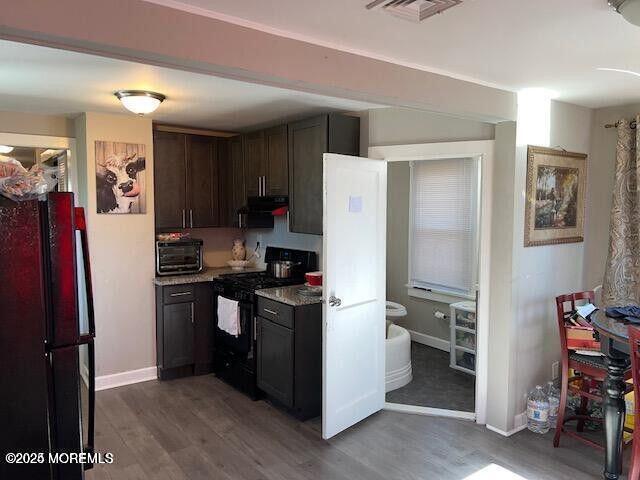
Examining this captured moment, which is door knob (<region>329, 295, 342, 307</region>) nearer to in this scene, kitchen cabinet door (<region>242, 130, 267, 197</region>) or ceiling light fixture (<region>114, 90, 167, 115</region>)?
kitchen cabinet door (<region>242, 130, 267, 197</region>)

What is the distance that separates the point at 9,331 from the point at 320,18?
1545mm

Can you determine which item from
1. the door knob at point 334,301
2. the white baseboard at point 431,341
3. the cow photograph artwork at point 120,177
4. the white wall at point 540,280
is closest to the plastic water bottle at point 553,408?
the white wall at point 540,280

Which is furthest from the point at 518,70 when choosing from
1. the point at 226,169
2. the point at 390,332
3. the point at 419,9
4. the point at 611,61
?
the point at 226,169

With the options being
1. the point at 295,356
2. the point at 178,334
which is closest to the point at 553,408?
the point at 295,356

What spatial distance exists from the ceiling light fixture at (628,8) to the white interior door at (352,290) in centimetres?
171

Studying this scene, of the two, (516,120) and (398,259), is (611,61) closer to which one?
(516,120)

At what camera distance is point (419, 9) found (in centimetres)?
172

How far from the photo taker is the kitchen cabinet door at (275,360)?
3.40 m

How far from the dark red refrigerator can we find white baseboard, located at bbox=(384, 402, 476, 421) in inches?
98.7

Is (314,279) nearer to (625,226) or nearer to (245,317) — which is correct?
(245,317)

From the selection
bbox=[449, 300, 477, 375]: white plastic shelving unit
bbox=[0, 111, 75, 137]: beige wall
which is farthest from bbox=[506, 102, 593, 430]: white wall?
bbox=[0, 111, 75, 137]: beige wall

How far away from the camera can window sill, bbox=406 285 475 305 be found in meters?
4.77

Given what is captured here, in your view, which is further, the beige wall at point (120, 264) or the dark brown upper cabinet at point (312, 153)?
the beige wall at point (120, 264)

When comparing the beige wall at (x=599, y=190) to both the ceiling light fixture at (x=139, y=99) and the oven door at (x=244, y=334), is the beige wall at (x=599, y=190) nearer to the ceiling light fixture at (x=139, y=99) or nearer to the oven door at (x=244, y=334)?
the oven door at (x=244, y=334)
